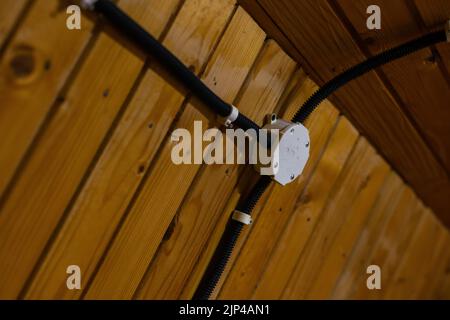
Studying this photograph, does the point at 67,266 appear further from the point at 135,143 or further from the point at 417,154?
the point at 417,154

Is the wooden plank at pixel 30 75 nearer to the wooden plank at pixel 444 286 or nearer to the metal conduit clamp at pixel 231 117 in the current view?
the metal conduit clamp at pixel 231 117

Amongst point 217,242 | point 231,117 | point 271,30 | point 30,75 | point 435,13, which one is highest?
point 435,13

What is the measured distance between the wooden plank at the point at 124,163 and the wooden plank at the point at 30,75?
0.12m

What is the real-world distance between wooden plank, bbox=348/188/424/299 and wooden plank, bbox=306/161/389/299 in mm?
130

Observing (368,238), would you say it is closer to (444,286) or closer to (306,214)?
(306,214)

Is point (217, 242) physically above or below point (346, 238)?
below

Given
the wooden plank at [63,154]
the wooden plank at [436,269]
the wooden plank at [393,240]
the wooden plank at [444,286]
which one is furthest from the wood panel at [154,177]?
the wooden plank at [444,286]

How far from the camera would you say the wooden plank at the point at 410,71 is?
821 mm

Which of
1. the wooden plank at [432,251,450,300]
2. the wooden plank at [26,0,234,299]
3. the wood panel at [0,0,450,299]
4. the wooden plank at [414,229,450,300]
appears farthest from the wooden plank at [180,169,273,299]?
the wooden plank at [432,251,450,300]

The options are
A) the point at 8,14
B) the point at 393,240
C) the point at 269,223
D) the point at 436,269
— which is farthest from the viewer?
the point at 436,269

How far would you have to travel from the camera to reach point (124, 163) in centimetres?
73

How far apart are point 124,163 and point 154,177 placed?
68mm

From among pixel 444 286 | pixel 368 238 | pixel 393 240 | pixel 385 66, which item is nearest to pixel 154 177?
pixel 385 66
